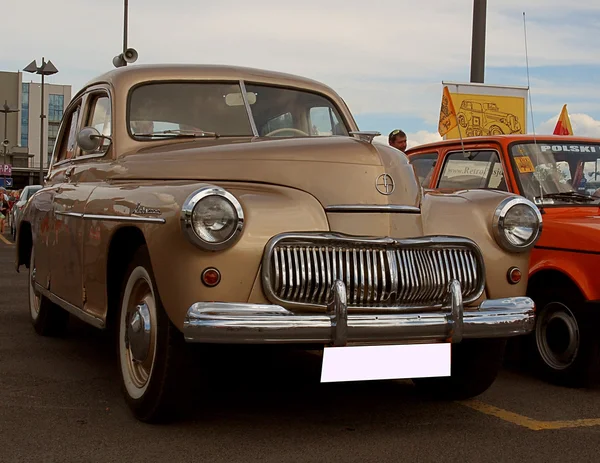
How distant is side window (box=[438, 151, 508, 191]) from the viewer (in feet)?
20.3

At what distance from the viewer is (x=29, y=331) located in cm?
698

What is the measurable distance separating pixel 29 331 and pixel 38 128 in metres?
79.1

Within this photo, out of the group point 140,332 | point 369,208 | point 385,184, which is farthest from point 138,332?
point 385,184

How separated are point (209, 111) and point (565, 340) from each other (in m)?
2.53

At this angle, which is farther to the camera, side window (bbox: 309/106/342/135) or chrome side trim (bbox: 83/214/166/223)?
side window (bbox: 309/106/342/135)

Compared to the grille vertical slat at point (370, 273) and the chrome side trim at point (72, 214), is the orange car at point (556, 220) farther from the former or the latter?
the chrome side trim at point (72, 214)

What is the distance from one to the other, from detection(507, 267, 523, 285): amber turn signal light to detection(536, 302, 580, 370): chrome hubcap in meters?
1.09

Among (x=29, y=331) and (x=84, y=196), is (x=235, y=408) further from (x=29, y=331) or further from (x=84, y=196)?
(x=29, y=331)

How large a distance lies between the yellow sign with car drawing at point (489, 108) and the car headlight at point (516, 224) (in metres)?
6.67

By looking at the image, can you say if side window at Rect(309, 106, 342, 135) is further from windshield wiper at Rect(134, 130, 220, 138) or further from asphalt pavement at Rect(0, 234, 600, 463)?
asphalt pavement at Rect(0, 234, 600, 463)

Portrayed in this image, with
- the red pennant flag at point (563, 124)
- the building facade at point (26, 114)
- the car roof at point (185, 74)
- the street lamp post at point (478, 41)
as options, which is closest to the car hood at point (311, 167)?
the car roof at point (185, 74)

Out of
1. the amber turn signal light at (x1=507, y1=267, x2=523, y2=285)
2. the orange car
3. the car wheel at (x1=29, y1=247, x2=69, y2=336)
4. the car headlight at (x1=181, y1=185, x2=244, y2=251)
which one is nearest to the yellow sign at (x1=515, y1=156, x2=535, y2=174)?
the orange car

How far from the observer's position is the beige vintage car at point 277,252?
3.80 m

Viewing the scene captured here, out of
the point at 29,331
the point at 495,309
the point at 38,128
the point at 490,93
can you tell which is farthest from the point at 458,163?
the point at 38,128
